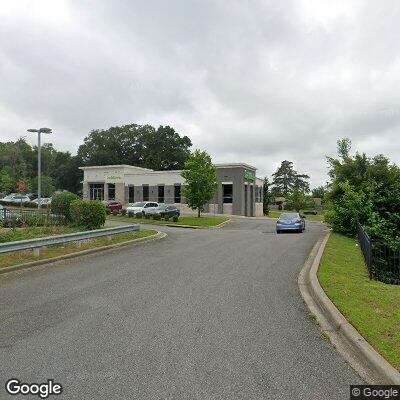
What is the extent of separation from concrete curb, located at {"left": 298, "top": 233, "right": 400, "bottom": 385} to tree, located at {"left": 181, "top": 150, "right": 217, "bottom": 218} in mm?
27042

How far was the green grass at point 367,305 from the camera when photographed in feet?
16.9

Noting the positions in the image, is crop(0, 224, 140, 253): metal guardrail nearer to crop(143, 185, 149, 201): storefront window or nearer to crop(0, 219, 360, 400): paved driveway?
crop(0, 219, 360, 400): paved driveway

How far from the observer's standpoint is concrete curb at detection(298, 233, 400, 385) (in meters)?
4.32

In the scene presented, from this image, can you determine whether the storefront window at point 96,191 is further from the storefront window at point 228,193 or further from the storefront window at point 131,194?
the storefront window at point 228,193

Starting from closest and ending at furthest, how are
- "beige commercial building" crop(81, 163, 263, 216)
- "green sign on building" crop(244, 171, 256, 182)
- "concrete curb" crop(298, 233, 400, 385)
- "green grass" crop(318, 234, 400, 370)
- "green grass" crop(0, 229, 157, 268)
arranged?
"concrete curb" crop(298, 233, 400, 385) → "green grass" crop(318, 234, 400, 370) → "green grass" crop(0, 229, 157, 268) → "beige commercial building" crop(81, 163, 263, 216) → "green sign on building" crop(244, 171, 256, 182)

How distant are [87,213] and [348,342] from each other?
16.0 metres

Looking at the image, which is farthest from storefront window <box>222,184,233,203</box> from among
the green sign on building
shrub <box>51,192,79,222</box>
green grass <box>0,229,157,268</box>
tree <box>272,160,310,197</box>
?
tree <box>272,160,310,197</box>

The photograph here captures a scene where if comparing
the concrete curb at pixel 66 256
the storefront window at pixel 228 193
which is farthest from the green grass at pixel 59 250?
the storefront window at pixel 228 193

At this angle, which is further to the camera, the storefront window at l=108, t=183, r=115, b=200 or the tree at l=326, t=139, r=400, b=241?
the storefront window at l=108, t=183, r=115, b=200

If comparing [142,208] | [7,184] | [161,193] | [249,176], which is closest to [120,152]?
[7,184]

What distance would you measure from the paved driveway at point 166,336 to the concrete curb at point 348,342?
0.18 metres

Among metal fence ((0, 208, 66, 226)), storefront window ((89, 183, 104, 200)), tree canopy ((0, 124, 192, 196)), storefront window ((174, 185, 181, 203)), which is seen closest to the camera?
metal fence ((0, 208, 66, 226))

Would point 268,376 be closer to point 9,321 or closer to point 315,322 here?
point 315,322

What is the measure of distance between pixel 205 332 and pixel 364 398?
2.38m
